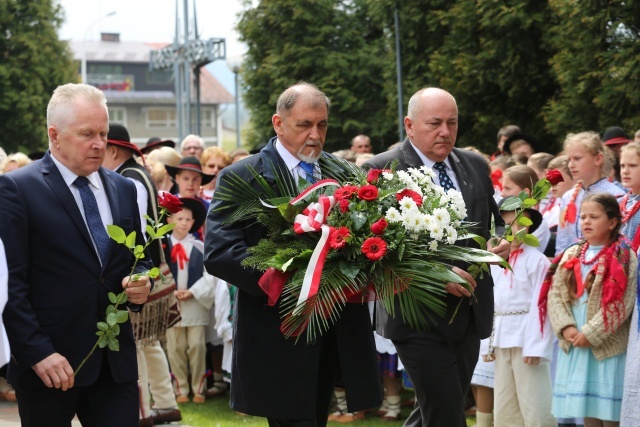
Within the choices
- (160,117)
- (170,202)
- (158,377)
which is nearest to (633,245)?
(170,202)

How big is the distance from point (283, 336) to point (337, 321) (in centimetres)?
29

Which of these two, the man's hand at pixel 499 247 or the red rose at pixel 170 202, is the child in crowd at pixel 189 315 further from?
the red rose at pixel 170 202

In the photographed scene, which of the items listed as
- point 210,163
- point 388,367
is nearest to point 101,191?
point 388,367

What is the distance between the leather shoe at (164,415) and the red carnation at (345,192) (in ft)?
16.4

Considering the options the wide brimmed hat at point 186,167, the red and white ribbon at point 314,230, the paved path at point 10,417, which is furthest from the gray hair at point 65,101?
the wide brimmed hat at point 186,167

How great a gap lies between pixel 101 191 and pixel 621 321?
4147mm

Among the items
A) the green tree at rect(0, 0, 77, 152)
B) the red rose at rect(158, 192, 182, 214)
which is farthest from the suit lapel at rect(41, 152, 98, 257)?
the green tree at rect(0, 0, 77, 152)

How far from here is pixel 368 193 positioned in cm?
517

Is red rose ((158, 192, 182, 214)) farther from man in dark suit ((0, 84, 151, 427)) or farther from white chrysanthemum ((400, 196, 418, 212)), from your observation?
white chrysanthemum ((400, 196, 418, 212))

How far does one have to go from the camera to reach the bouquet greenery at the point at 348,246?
5078 mm

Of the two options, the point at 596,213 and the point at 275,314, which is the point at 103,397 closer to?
the point at 275,314

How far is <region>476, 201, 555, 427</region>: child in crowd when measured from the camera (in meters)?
8.42

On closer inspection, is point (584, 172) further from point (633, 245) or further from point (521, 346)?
point (521, 346)

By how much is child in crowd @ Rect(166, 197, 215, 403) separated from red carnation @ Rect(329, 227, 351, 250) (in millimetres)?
6321
